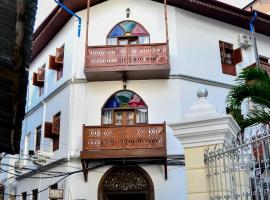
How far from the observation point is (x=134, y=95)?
50.0 ft

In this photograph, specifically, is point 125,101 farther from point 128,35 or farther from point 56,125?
point 56,125

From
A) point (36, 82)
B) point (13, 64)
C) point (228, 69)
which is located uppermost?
point (36, 82)

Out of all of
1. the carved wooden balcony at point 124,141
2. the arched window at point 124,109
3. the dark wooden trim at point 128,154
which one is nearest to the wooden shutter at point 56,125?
the arched window at point 124,109

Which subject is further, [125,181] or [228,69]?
[228,69]

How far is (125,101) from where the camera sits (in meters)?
15.2

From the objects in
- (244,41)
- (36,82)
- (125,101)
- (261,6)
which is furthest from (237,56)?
(36,82)

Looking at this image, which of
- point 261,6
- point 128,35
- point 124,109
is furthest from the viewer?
point 261,6

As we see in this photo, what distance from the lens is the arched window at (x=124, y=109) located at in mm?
15000

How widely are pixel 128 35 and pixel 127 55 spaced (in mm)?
1637

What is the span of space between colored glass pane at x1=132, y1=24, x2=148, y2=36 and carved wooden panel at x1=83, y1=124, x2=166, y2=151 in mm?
4273

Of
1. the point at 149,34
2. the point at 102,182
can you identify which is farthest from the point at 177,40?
the point at 102,182

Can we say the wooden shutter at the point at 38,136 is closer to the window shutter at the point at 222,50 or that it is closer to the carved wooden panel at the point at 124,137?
the carved wooden panel at the point at 124,137

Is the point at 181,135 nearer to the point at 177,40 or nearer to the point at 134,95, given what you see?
the point at 134,95

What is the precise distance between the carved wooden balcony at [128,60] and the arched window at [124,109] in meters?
0.90
